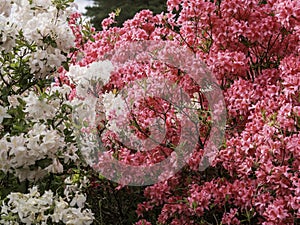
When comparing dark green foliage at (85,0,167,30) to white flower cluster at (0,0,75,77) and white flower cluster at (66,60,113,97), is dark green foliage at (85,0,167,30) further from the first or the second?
white flower cluster at (0,0,75,77)

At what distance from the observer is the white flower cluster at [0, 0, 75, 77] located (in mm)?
2822

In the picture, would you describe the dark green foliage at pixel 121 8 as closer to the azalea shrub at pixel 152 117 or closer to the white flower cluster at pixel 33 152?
the azalea shrub at pixel 152 117

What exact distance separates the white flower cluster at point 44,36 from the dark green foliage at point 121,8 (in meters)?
12.3

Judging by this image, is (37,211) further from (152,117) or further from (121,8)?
(121,8)

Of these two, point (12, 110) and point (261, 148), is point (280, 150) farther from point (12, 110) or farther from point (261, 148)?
point (12, 110)

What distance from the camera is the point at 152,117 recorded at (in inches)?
137

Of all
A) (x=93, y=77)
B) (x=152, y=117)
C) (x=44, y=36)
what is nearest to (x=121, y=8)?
(x=93, y=77)

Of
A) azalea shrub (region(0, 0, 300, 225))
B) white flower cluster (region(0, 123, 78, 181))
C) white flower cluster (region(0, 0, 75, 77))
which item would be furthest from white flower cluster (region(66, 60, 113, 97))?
white flower cluster (region(0, 123, 78, 181))

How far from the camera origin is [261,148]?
2924mm

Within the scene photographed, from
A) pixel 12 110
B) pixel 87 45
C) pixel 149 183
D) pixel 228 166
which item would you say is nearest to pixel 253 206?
pixel 228 166

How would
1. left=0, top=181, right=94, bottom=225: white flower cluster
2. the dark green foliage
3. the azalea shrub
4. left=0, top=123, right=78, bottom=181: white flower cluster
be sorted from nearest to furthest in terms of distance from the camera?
left=0, top=181, right=94, bottom=225: white flower cluster
left=0, top=123, right=78, bottom=181: white flower cluster
the azalea shrub
the dark green foliage

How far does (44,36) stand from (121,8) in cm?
1301

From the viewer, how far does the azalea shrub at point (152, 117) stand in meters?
2.74

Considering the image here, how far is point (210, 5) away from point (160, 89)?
0.58 meters
